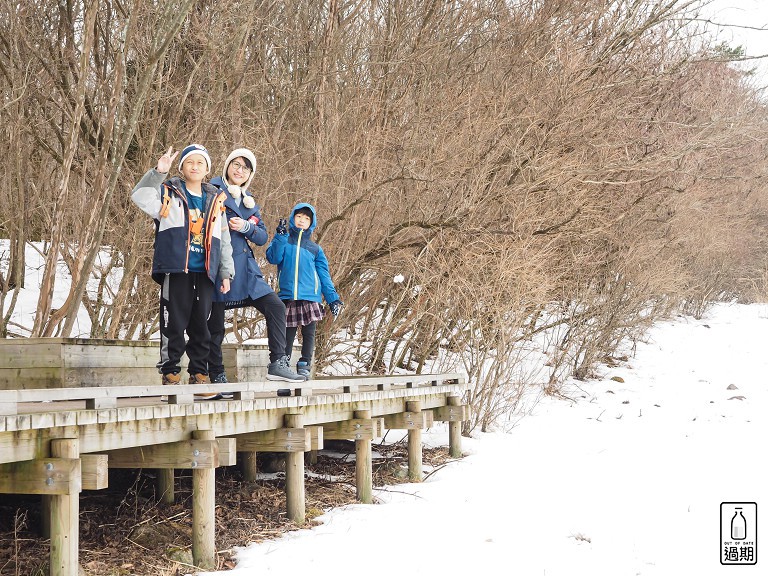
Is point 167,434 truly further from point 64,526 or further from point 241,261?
point 241,261

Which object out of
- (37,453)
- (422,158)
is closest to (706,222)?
(422,158)

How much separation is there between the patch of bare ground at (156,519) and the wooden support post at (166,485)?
9 centimetres

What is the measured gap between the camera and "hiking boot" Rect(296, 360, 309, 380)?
25.5 ft

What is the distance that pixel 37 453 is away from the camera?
4578mm

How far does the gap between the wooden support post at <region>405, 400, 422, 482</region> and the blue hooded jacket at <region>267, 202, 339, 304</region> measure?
197 cm

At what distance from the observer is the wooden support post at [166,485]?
7559 millimetres

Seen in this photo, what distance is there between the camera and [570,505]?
8.52 metres

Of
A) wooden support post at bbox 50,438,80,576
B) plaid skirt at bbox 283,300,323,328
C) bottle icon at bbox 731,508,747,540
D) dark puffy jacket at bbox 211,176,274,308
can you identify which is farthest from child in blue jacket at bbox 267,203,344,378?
bottle icon at bbox 731,508,747,540

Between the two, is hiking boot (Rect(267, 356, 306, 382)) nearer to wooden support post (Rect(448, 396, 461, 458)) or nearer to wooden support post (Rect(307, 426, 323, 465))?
wooden support post (Rect(307, 426, 323, 465))

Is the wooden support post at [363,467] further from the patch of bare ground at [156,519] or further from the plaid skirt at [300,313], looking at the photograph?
the plaid skirt at [300,313]

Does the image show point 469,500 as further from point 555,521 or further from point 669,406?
point 669,406

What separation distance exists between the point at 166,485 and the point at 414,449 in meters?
2.86

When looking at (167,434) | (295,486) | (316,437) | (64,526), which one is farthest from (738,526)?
(64,526)

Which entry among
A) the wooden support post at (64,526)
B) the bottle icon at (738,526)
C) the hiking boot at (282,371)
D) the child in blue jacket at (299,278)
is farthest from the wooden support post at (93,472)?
the bottle icon at (738,526)
